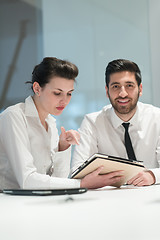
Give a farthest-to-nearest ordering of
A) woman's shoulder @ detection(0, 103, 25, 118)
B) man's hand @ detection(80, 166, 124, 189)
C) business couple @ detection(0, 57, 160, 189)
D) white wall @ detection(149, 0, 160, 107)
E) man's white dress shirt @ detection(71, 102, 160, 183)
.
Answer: white wall @ detection(149, 0, 160, 107)
man's white dress shirt @ detection(71, 102, 160, 183)
woman's shoulder @ detection(0, 103, 25, 118)
business couple @ detection(0, 57, 160, 189)
man's hand @ detection(80, 166, 124, 189)

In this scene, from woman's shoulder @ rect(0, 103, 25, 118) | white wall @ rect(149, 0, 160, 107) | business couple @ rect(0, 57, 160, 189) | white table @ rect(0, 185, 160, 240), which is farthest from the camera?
white wall @ rect(149, 0, 160, 107)

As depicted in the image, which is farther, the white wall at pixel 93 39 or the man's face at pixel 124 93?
the white wall at pixel 93 39

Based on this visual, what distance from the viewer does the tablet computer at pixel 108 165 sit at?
1.52m

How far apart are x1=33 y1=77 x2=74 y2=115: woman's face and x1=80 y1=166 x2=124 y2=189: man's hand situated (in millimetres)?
598

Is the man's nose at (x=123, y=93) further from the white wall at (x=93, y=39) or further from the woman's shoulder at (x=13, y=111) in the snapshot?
the white wall at (x=93, y=39)

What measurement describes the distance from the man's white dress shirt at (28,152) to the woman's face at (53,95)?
3.3 inches

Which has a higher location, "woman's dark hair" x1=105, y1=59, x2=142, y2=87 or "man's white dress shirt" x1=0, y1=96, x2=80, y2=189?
"woman's dark hair" x1=105, y1=59, x2=142, y2=87

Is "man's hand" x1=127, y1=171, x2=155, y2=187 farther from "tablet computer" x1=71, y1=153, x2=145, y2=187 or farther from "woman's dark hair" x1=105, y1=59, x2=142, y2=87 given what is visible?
"woman's dark hair" x1=105, y1=59, x2=142, y2=87

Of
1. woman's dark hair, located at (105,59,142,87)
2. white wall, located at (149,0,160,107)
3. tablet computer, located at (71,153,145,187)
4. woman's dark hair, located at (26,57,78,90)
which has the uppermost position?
white wall, located at (149,0,160,107)

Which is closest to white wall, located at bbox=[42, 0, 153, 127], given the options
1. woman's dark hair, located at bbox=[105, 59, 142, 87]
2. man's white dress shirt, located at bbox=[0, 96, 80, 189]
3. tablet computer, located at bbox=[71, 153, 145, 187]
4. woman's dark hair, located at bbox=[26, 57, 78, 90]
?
woman's dark hair, located at bbox=[105, 59, 142, 87]

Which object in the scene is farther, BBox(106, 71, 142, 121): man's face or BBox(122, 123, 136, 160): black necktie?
BBox(106, 71, 142, 121): man's face

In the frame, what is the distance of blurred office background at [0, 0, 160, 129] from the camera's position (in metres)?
4.12

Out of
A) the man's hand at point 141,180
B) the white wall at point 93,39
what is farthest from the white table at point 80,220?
the white wall at point 93,39

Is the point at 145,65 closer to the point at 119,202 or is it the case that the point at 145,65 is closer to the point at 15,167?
the point at 15,167
